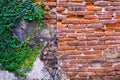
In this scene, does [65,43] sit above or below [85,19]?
below

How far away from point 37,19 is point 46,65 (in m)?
0.73

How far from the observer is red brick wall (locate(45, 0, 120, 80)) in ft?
12.6

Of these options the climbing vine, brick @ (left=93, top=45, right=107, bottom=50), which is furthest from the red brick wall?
the climbing vine

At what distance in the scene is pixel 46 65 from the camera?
4035 mm

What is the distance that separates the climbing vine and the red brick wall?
0.26 metres

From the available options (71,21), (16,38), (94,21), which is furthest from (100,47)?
(16,38)

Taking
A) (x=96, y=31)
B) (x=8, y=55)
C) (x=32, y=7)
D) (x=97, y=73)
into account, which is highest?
(x=32, y=7)

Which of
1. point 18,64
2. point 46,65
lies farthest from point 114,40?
point 18,64

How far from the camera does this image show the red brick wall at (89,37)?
3.86m

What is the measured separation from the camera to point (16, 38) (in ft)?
12.9

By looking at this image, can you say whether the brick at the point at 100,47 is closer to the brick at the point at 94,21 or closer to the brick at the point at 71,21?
the brick at the point at 94,21

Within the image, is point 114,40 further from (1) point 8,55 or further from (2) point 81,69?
(1) point 8,55

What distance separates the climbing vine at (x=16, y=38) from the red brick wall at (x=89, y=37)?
26cm

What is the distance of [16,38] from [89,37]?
1104mm
